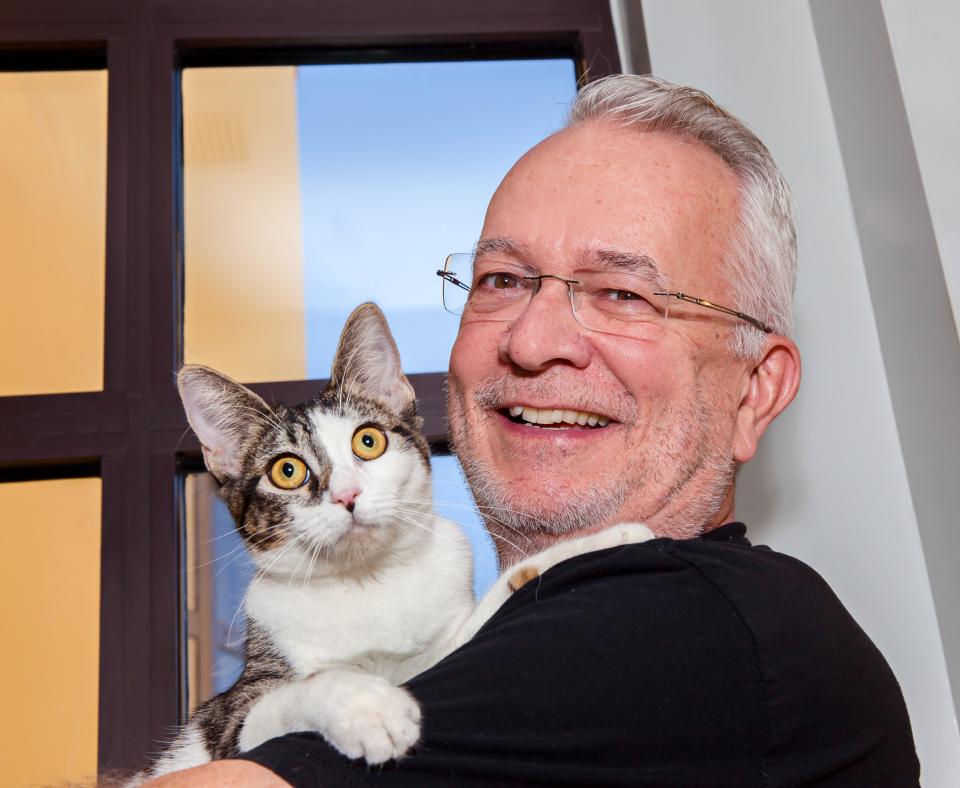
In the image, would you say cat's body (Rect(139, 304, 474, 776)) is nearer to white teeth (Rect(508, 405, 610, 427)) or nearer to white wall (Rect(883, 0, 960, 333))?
white teeth (Rect(508, 405, 610, 427))

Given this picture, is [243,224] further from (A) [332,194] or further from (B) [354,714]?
(B) [354,714]

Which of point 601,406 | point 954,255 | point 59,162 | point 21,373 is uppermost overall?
point 59,162

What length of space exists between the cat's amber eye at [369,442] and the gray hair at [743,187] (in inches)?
23.9

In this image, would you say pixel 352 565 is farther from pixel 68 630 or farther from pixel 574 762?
pixel 68 630

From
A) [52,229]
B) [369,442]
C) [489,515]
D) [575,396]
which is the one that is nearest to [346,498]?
[369,442]

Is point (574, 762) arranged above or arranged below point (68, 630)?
below

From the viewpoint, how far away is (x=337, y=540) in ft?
4.64

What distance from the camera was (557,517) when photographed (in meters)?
1.44

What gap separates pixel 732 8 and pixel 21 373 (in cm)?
204

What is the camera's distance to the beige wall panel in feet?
8.05

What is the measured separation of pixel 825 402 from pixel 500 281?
2.89 feet

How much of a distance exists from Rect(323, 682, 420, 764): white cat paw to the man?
0.02 meters

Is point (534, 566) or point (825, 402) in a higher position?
point (825, 402)

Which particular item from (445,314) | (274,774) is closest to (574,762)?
(274,774)
